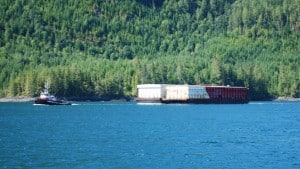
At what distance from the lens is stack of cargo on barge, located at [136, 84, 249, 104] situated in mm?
192000

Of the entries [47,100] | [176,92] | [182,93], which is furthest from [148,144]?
[182,93]

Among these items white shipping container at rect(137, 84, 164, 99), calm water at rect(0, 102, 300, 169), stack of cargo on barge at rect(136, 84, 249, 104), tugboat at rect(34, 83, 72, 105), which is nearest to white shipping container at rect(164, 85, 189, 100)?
stack of cargo on barge at rect(136, 84, 249, 104)

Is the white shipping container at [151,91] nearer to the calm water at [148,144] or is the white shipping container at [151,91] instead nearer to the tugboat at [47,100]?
the tugboat at [47,100]

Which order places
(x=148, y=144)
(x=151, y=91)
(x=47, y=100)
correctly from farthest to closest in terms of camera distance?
(x=151, y=91) → (x=47, y=100) → (x=148, y=144)

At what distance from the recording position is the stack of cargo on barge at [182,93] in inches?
7559

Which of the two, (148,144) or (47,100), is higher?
(47,100)

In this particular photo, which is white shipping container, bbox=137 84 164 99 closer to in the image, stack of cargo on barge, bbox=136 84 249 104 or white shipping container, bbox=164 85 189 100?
stack of cargo on barge, bbox=136 84 249 104

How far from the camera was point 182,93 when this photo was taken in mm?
194625

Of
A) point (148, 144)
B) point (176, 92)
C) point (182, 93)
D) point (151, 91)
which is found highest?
point (151, 91)

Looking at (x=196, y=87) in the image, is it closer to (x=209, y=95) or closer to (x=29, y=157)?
(x=209, y=95)

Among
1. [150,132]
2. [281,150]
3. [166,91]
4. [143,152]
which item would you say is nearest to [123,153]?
[143,152]

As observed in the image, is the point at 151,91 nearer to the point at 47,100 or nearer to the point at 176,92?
the point at 176,92

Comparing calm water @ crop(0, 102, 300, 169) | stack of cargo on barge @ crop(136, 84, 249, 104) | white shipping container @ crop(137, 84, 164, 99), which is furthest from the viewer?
stack of cargo on barge @ crop(136, 84, 249, 104)

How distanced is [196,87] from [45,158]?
135204 mm
